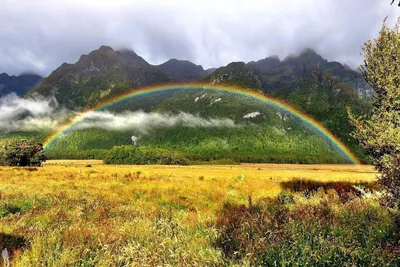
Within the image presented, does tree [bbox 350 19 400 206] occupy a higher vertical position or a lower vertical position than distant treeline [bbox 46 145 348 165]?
higher

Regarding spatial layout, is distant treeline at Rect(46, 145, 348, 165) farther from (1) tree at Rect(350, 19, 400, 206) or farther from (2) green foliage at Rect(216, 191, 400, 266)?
(2) green foliage at Rect(216, 191, 400, 266)

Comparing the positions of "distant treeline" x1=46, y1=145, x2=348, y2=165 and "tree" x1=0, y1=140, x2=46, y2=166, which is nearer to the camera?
"tree" x1=0, y1=140, x2=46, y2=166

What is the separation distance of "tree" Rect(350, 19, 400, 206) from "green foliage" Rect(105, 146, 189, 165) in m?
129

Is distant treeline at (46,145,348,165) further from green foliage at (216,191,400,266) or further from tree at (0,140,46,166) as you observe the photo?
green foliage at (216,191,400,266)

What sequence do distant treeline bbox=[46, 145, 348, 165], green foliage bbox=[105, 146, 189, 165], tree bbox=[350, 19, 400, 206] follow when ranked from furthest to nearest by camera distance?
1. distant treeline bbox=[46, 145, 348, 165]
2. green foliage bbox=[105, 146, 189, 165]
3. tree bbox=[350, 19, 400, 206]

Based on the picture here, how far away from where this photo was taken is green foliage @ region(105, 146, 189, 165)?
5689 inches

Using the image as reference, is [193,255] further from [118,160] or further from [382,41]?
[118,160]

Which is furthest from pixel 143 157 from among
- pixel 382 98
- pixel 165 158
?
pixel 382 98

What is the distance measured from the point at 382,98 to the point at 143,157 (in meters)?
137

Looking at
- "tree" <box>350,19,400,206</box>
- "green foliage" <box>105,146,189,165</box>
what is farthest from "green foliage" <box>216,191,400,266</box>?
"green foliage" <box>105,146,189,165</box>

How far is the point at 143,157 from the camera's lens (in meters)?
147

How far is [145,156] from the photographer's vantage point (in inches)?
5822

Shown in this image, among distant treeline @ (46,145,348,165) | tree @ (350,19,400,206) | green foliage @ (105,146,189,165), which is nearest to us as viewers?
tree @ (350,19,400,206)

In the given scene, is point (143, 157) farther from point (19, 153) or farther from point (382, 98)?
point (382, 98)
